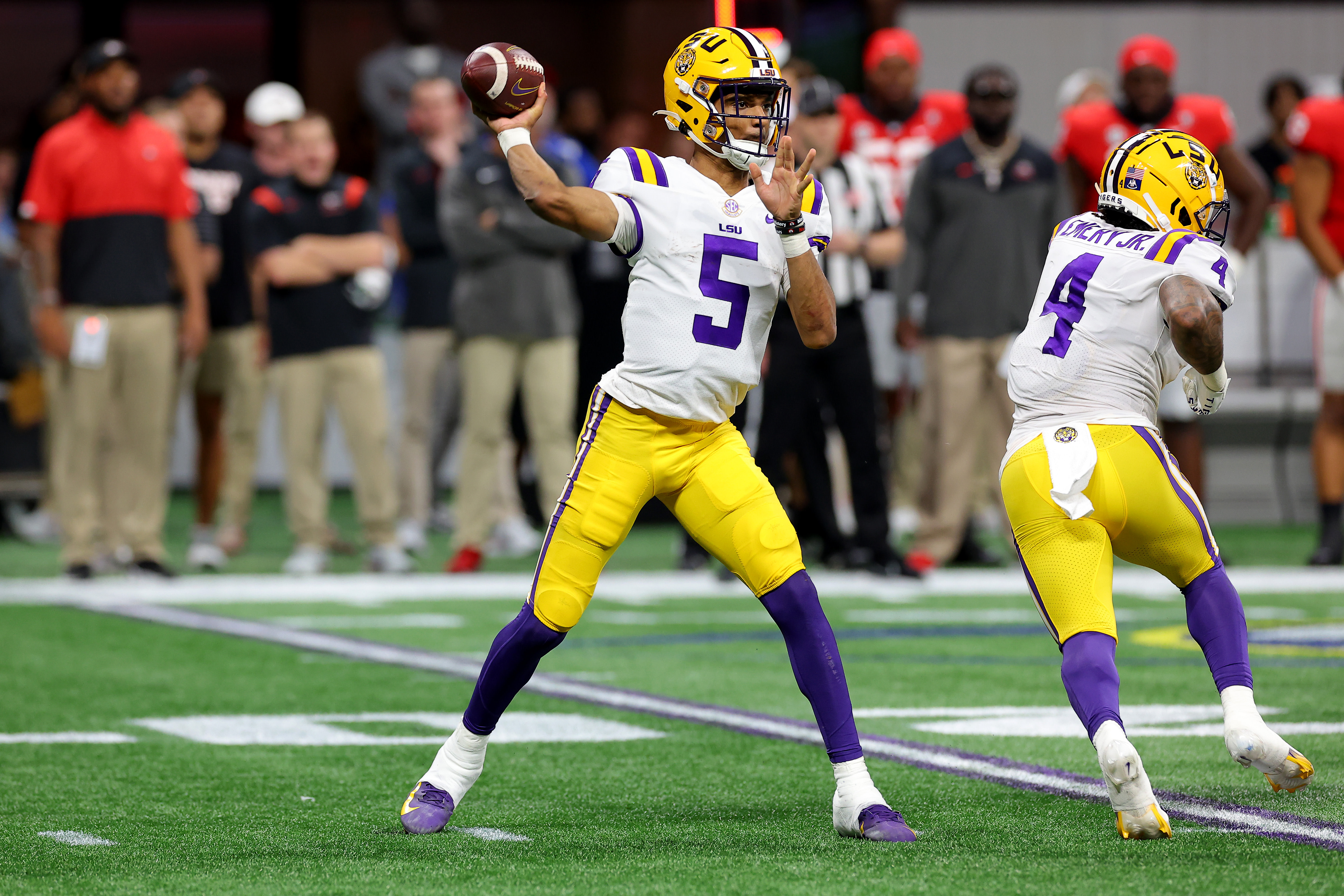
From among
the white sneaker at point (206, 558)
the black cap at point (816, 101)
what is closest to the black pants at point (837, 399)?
the black cap at point (816, 101)

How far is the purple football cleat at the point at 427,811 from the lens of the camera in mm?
4609

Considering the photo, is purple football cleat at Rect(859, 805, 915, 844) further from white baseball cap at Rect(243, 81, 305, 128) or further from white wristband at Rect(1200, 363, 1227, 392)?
white baseball cap at Rect(243, 81, 305, 128)

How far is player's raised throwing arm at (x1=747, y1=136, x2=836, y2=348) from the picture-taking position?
4602mm

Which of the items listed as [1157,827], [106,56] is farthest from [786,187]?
[106,56]

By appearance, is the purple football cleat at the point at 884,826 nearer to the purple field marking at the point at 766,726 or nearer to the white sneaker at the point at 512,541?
the purple field marking at the point at 766,726

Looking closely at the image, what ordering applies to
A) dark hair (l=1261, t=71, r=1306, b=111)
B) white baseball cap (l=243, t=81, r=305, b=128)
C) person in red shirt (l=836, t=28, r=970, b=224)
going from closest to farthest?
white baseball cap (l=243, t=81, r=305, b=128) → person in red shirt (l=836, t=28, r=970, b=224) → dark hair (l=1261, t=71, r=1306, b=111)

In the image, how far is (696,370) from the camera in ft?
15.7

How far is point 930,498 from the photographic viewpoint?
10648 millimetres

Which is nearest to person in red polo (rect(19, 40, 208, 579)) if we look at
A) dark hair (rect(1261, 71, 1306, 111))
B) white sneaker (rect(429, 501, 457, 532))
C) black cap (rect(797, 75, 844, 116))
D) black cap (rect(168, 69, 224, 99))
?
black cap (rect(168, 69, 224, 99))

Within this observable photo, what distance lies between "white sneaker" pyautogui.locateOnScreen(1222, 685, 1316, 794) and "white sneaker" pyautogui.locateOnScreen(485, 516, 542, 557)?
7556 millimetres

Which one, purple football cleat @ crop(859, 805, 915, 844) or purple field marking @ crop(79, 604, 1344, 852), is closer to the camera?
purple football cleat @ crop(859, 805, 915, 844)

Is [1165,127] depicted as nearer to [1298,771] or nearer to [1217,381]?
[1217,381]

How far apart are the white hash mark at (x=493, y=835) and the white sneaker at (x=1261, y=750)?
1.61 metres

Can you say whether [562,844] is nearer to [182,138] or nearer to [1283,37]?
[182,138]
